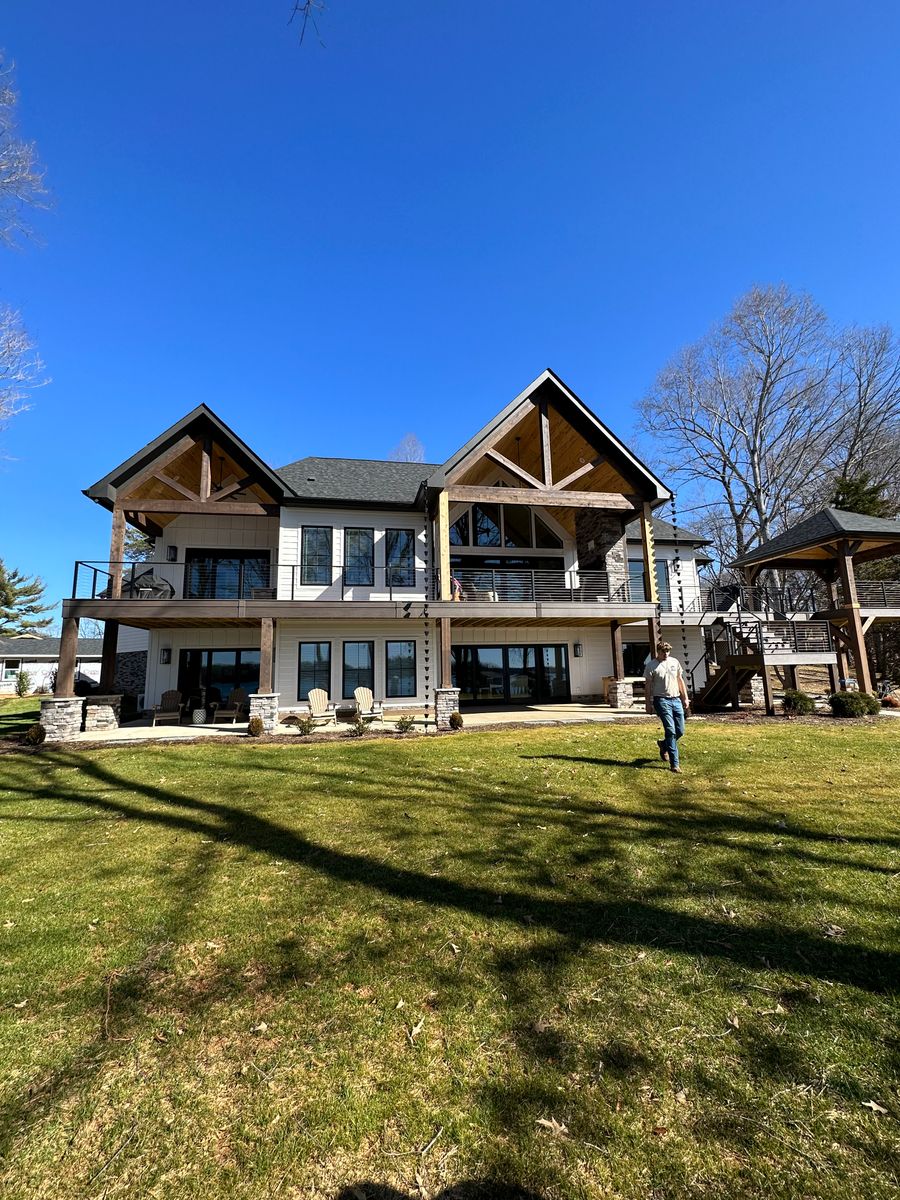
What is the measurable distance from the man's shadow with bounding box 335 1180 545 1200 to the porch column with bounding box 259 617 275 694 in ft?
43.7

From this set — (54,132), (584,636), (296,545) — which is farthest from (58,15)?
(584,636)

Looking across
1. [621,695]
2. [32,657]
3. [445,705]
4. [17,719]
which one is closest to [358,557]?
[445,705]

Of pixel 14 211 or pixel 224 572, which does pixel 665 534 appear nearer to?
pixel 224 572

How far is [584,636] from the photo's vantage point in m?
21.2

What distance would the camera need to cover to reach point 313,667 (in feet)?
59.8

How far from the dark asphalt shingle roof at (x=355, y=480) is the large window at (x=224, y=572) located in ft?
10.1

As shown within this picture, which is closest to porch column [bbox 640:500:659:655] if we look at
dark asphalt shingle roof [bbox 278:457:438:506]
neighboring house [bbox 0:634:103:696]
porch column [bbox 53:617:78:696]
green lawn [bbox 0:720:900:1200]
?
dark asphalt shingle roof [bbox 278:457:438:506]

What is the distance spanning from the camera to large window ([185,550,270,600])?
1909cm

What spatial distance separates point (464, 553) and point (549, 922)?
16.7 metres

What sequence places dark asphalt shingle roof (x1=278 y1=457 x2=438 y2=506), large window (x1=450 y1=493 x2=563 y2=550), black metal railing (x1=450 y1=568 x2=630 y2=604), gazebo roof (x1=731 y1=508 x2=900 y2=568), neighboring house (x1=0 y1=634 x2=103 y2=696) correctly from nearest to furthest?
gazebo roof (x1=731 y1=508 x2=900 y2=568) → dark asphalt shingle roof (x1=278 y1=457 x2=438 y2=506) → black metal railing (x1=450 y1=568 x2=630 y2=604) → large window (x1=450 y1=493 x2=563 y2=550) → neighboring house (x1=0 y1=634 x2=103 y2=696)

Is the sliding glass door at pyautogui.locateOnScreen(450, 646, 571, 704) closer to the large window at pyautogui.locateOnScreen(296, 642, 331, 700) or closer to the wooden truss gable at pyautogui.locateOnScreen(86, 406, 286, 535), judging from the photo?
the large window at pyautogui.locateOnScreen(296, 642, 331, 700)

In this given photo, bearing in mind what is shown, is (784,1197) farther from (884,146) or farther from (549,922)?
(884,146)

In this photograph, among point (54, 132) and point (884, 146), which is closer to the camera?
point (54, 132)

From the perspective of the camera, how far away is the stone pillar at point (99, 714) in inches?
580
